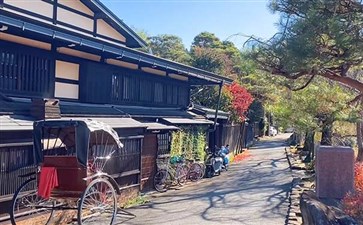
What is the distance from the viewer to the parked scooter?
18344 millimetres

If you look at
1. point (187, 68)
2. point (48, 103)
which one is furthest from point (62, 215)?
point (187, 68)

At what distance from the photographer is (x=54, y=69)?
10.9 metres

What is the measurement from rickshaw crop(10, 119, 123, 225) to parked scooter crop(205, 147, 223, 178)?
10104 mm

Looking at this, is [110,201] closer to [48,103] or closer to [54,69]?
[48,103]

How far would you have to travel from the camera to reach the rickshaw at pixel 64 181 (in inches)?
291

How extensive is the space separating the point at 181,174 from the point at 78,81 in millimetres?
5896

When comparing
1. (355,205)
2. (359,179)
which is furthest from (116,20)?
(355,205)

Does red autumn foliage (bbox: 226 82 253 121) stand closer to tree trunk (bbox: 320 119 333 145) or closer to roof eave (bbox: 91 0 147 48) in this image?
tree trunk (bbox: 320 119 333 145)

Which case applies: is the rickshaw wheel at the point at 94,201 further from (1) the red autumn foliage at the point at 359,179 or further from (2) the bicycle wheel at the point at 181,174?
(2) the bicycle wheel at the point at 181,174

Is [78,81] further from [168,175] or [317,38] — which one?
[317,38]

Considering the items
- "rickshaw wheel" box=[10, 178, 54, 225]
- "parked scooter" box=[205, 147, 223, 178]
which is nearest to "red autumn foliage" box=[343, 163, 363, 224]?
"rickshaw wheel" box=[10, 178, 54, 225]

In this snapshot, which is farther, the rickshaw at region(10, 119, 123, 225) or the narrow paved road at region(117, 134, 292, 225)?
the narrow paved road at region(117, 134, 292, 225)

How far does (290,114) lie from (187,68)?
6.34 meters

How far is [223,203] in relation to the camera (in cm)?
1176
